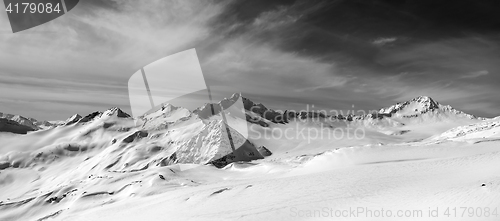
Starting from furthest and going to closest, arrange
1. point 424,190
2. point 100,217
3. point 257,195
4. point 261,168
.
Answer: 1. point 261,168
2. point 100,217
3. point 257,195
4. point 424,190

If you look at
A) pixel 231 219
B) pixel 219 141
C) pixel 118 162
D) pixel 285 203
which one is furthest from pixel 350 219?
pixel 118 162

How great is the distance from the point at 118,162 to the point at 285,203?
570 feet

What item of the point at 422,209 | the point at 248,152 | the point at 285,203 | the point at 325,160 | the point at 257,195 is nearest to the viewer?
the point at 422,209

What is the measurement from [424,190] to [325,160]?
20.5 metres

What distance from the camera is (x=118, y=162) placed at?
565 ft

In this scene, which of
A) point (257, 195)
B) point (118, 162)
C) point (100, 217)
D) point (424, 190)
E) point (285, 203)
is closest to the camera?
point (424, 190)

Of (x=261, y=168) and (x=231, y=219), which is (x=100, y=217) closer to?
(x=231, y=219)

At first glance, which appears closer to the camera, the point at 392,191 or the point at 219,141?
the point at 392,191

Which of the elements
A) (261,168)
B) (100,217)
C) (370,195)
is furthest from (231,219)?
(261,168)

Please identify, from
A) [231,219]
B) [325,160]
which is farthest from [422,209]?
[325,160]

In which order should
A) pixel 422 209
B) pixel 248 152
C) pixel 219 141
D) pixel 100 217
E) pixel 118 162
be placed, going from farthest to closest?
1. pixel 118 162
2. pixel 248 152
3. pixel 219 141
4. pixel 100 217
5. pixel 422 209

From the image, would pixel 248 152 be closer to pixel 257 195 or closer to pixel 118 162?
pixel 118 162

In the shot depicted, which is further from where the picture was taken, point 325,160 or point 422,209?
point 325,160

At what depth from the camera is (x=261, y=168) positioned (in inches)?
2044
